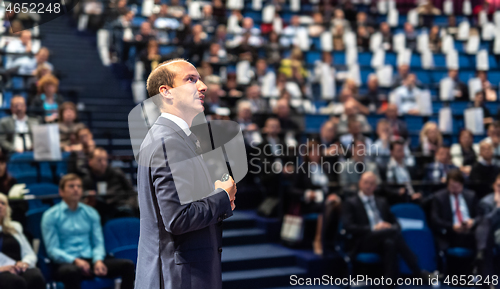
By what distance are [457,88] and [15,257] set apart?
661cm

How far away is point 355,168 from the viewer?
14.2 ft

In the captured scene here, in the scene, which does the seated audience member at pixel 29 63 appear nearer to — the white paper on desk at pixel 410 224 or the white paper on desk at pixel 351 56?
the white paper on desk at pixel 410 224

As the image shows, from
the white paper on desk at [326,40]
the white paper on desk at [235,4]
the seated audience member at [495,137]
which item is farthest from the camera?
the white paper on desk at [235,4]

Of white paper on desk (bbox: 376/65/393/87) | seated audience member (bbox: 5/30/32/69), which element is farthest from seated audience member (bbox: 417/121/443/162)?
seated audience member (bbox: 5/30/32/69)

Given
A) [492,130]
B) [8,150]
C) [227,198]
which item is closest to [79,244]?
[8,150]

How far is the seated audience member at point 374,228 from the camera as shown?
3680mm

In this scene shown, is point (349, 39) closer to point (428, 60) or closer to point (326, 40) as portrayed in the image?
point (326, 40)

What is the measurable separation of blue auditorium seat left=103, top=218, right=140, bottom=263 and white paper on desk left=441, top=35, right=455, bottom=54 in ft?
24.5

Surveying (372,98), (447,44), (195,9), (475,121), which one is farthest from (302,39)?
(475,121)

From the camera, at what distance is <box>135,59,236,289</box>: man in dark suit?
1308 millimetres

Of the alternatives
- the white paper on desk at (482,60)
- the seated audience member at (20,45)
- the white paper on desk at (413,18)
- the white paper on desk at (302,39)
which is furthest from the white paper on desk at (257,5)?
the seated audience member at (20,45)

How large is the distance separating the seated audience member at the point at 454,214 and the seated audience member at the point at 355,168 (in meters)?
0.54

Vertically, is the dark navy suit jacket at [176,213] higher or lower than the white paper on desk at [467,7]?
lower

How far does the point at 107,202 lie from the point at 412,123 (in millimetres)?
4201
